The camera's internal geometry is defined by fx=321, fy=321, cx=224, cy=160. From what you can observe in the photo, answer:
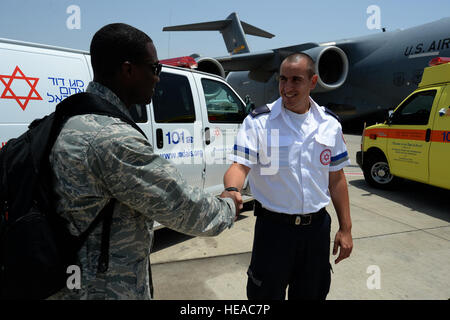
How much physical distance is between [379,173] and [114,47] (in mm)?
6480

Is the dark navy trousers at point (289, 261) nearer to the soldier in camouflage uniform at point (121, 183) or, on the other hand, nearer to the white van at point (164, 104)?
the soldier in camouflage uniform at point (121, 183)

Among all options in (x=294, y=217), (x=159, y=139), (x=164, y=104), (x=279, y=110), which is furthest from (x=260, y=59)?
(x=294, y=217)

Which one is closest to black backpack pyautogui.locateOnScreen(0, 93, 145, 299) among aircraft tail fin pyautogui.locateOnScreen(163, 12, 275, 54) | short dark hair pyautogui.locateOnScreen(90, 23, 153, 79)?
short dark hair pyautogui.locateOnScreen(90, 23, 153, 79)

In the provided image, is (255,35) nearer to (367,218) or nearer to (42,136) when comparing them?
(367,218)

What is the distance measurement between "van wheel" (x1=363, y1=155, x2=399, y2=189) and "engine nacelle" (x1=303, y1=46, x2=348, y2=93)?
273 inches

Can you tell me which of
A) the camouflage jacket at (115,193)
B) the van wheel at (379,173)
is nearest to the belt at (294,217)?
the camouflage jacket at (115,193)

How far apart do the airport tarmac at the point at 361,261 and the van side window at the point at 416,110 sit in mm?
1547

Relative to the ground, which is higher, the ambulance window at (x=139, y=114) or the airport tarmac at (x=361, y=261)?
the ambulance window at (x=139, y=114)

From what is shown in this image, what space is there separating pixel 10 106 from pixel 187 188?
2.25 metres

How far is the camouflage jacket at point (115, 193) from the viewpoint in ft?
3.40

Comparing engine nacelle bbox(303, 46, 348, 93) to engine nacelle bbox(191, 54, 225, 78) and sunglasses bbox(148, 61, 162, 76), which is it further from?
sunglasses bbox(148, 61, 162, 76)

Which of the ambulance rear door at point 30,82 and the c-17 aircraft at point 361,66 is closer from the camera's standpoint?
the ambulance rear door at point 30,82

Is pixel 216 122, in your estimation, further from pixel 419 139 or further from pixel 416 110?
pixel 416 110

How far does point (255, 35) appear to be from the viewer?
94.1 feet
